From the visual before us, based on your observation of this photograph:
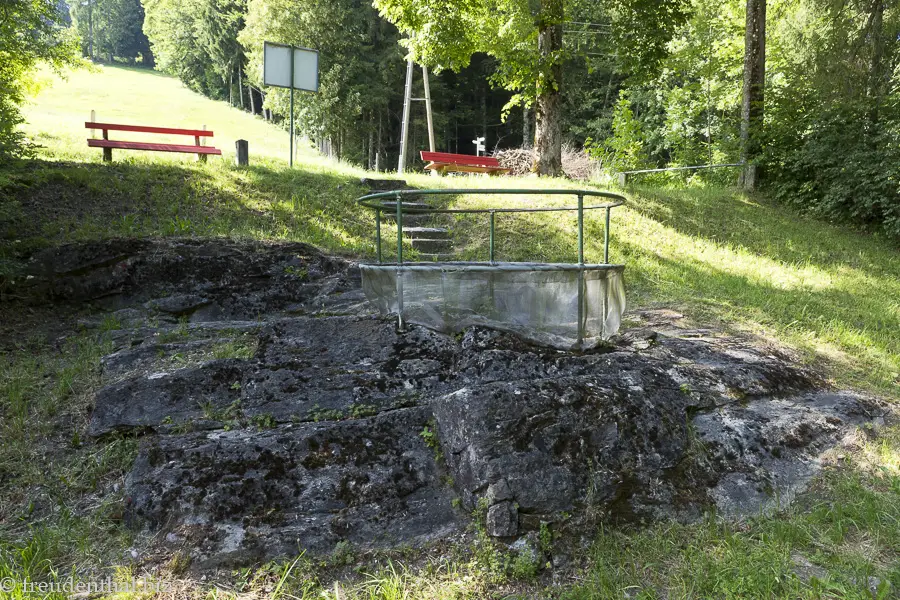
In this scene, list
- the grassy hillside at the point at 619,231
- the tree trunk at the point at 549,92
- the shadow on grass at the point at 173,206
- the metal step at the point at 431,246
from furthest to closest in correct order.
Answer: the tree trunk at the point at 549,92 → the metal step at the point at 431,246 → the shadow on grass at the point at 173,206 → the grassy hillside at the point at 619,231

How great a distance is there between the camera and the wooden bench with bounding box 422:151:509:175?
16094 mm

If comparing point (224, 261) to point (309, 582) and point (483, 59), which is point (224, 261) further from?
point (483, 59)

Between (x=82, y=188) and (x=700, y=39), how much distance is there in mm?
22587

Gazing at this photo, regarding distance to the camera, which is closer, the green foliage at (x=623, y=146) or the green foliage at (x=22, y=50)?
the green foliage at (x=22, y=50)

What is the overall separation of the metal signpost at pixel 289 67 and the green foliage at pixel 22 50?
3.61 metres

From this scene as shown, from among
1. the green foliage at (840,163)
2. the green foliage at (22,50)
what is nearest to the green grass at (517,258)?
the green foliage at (22,50)

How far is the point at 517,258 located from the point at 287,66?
676 centimetres

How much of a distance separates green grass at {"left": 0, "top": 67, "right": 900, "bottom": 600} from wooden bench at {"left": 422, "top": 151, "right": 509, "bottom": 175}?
241 centimetres

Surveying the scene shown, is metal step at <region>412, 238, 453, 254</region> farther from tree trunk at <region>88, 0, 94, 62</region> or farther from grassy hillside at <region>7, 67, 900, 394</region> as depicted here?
tree trunk at <region>88, 0, 94, 62</region>

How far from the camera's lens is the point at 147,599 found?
295 centimetres

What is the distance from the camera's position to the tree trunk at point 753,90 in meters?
14.1

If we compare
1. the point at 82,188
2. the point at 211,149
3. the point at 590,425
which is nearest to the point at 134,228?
the point at 82,188

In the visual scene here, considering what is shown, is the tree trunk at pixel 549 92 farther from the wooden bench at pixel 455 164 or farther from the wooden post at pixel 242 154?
the wooden post at pixel 242 154

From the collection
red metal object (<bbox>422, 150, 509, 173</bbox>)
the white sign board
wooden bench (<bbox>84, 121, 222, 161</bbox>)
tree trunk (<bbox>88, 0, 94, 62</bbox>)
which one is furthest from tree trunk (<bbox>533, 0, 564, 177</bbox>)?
tree trunk (<bbox>88, 0, 94, 62</bbox>)
